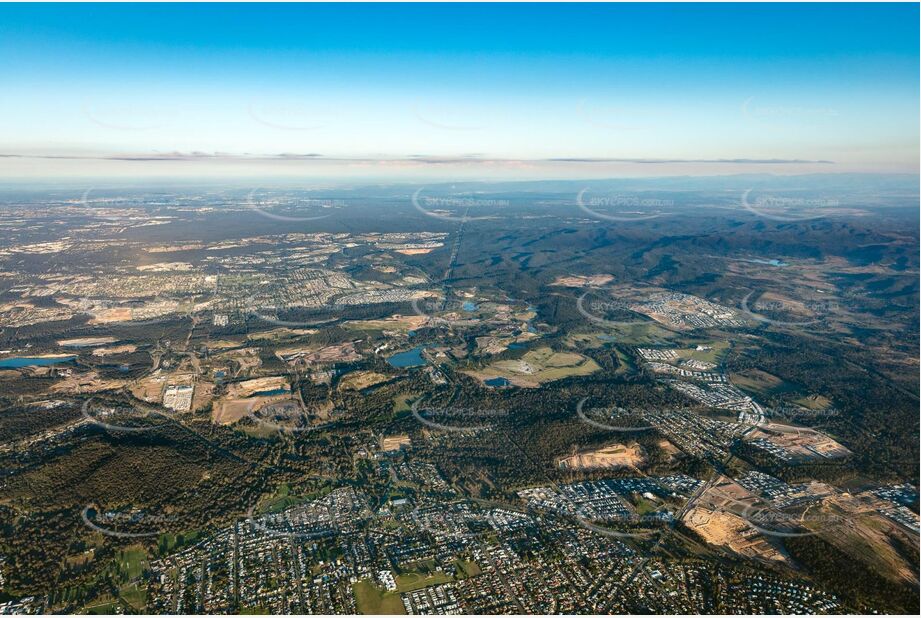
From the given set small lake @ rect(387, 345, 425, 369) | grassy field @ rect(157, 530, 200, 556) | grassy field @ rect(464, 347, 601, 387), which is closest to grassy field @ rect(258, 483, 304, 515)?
grassy field @ rect(157, 530, 200, 556)

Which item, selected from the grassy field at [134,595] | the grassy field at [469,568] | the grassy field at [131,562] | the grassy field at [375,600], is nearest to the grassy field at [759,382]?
the grassy field at [469,568]

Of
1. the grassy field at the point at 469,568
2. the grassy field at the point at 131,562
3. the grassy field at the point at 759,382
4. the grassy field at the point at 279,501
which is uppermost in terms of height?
the grassy field at the point at 131,562

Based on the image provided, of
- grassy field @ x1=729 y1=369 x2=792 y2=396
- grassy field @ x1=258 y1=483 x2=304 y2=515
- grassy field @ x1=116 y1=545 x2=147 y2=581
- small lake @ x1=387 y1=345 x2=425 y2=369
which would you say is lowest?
small lake @ x1=387 y1=345 x2=425 y2=369

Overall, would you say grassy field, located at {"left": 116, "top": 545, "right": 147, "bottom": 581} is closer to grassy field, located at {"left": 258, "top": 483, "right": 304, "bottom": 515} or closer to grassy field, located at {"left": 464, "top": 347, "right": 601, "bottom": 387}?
grassy field, located at {"left": 258, "top": 483, "right": 304, "bottom": 515}

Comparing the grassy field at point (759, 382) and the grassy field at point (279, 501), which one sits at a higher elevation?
the grassy field at point (279, 501)

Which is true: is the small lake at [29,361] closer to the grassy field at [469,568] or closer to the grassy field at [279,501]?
the grassy field at [279,501]

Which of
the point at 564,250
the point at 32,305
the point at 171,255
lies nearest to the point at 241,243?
the point at 171,255

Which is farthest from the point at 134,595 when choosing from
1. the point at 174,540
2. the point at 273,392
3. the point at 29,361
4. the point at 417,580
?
the point at 29,361
